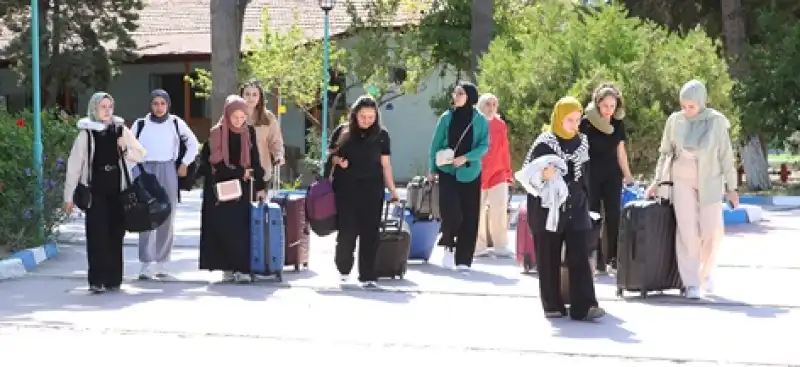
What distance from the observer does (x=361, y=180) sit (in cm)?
1013

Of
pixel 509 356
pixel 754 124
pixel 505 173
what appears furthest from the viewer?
pixel 754 124

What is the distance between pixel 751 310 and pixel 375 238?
3020 mm

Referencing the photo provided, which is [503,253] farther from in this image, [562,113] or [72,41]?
[72,41]

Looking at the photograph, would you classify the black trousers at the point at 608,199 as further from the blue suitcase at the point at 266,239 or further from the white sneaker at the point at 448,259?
the blue suitcase at the point at 266,239

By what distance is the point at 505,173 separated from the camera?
12438 millimetres

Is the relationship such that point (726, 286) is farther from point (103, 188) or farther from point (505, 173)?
point (103, 188)

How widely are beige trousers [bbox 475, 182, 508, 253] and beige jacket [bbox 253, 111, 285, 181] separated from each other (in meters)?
2.30

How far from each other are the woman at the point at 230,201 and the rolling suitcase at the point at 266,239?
0.17ft

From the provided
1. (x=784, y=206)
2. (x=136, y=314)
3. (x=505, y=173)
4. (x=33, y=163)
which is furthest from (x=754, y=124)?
(x=136, y=314)

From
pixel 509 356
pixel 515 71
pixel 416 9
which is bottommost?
pixel 509 356

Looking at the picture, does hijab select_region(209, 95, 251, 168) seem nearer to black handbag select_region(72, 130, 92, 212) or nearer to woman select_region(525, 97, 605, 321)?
black handbag select_region(72, 130, 92, 212)

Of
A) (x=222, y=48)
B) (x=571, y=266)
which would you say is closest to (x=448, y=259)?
(x=571, y=266)

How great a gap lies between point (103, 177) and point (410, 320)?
2.97 metres

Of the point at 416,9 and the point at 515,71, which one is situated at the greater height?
the point at 416,9
